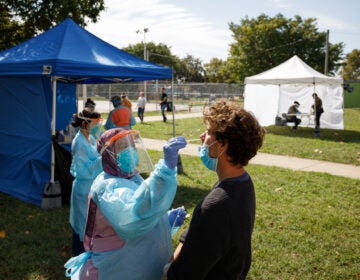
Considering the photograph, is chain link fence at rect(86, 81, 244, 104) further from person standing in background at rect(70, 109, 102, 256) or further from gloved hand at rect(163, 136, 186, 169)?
gloved hand at rect(163, 136, 186, 169)

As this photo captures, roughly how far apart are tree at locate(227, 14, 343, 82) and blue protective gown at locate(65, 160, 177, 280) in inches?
1731

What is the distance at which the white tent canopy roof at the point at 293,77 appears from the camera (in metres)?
14.3

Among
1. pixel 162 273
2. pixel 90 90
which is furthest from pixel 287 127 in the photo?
pixel 90 90

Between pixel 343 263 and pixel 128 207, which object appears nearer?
pixel 128 207

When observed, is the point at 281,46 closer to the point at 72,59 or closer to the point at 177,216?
the point at 72,59

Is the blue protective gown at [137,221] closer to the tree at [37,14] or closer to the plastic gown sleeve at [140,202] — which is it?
the plastic gown sleeve at [140,202]

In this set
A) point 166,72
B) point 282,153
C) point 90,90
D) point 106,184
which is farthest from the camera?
point 90,90

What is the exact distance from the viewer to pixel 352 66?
7450 centimetres

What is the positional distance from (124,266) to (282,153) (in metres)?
9.28

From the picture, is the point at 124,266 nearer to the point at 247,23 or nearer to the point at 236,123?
the point at 236,123

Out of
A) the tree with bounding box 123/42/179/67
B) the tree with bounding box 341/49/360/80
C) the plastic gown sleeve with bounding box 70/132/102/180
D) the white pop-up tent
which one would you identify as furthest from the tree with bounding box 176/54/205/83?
the plastic gown sleeve with bounding box 70/132/102/180

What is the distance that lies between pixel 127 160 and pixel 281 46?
1775 inches

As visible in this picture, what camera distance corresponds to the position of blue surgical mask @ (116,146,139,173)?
6.40 feet

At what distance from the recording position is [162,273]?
192 centimetres
